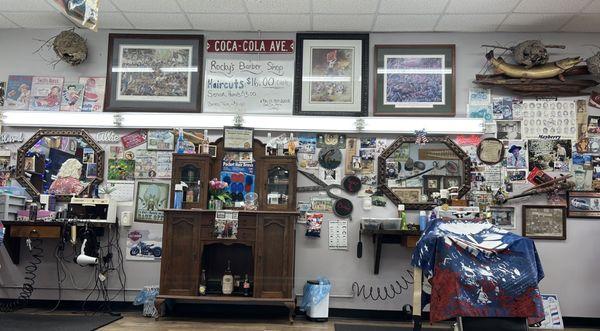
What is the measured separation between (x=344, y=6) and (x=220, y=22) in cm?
139

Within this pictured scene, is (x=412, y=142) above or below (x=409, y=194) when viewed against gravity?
above

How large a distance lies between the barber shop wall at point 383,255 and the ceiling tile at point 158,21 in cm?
38

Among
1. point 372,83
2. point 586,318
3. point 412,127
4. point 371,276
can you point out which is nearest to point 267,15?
point 372,83

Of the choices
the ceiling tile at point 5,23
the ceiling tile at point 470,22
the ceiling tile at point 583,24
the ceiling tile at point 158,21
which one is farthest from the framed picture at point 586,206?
the ceiling tile at point 5,23

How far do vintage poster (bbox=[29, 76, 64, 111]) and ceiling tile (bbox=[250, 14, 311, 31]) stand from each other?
2.37 metres

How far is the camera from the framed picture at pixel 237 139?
5129 mm

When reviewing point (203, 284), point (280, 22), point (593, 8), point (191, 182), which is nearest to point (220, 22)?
point (280, 22)

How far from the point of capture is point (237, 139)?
202 inches

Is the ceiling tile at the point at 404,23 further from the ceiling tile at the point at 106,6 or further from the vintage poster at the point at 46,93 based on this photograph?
the vintage poster at the point at 46,93

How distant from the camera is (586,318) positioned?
486 centimetres

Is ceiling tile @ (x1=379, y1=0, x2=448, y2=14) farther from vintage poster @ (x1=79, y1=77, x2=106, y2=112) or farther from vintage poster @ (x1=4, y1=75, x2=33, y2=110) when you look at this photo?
vintage poster @ (x1=4, y1=75, x2=33, y2=110)

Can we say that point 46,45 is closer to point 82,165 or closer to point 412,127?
point 82,165

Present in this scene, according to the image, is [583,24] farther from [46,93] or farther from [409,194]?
[46,93]

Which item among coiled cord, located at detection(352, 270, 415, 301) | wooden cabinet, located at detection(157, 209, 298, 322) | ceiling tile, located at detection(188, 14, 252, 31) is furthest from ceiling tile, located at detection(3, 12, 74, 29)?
coiled cord, located at detection(352, 270, 415, 301)
